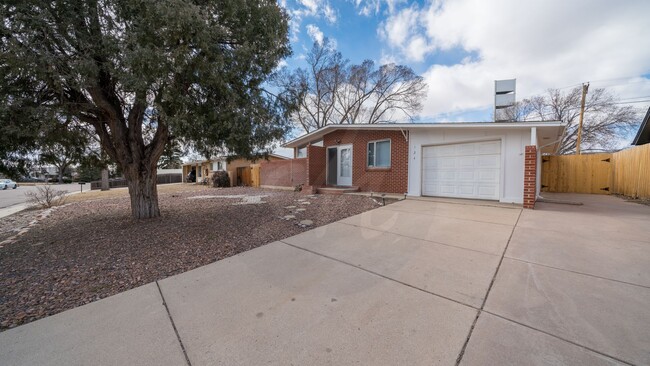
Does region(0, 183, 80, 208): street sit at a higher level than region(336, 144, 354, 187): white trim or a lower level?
lower

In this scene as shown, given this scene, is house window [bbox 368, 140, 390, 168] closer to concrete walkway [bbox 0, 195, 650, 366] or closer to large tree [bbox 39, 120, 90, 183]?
concrete walkway [bbox 0, 195, 650, 366]

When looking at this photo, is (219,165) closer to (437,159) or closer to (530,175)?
(437,159)

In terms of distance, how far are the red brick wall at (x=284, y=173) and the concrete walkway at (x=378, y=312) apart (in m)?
9.50

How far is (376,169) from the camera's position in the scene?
10102 millimetres

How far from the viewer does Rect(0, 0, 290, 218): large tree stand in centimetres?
368

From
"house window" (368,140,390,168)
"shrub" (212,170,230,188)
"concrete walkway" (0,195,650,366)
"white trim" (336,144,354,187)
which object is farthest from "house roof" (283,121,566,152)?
"shrub" (212,170,230,188)

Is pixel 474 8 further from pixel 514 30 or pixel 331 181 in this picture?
pixel 331 181

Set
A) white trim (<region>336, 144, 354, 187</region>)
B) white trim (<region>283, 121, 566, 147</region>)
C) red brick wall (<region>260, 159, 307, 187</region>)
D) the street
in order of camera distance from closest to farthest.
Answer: white trim (<region>283, 121, 566, 147</region>) → white trim (<region>336, 144, 354, 187</region>) → the street → red brick wall (<region>260, 159, 307, 187</region>)

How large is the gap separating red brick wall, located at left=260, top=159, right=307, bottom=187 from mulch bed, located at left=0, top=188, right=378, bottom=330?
6.52 meters

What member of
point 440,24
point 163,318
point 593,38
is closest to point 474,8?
point 440,24

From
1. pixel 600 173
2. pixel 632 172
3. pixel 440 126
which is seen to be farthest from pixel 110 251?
pixel 600 173

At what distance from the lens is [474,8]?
24.1ft

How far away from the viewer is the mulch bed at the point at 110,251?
2.69 m

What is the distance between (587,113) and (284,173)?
2442cm
